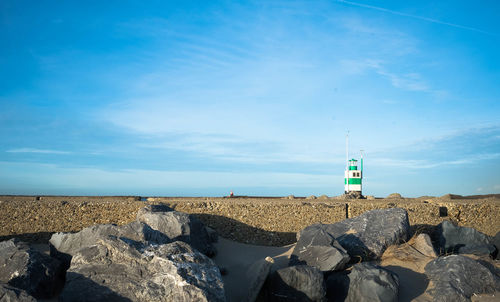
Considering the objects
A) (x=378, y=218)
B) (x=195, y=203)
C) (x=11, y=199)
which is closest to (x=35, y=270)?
(x=195, y=203)

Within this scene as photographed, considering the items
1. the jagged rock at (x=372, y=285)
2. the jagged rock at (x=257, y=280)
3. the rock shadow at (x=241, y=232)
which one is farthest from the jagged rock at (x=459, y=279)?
the rock shadow at (x=241, y=232)

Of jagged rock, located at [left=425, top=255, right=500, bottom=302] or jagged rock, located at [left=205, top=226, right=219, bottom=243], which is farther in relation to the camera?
jagged rock, located at [left=205, top=226, right=219, bottom=243]

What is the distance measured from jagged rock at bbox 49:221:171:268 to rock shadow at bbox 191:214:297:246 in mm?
1641

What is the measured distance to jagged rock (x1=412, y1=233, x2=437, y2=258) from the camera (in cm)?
597

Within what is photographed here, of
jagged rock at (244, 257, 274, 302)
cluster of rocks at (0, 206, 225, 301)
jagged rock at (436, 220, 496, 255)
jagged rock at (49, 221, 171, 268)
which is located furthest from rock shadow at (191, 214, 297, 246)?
jagged rock at (436, 220, 496, 255)

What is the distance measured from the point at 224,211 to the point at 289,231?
1.21m

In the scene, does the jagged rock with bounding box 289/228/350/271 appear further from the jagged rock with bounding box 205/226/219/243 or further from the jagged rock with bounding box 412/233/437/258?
the jagged rock with bounding box 205/226/219/243

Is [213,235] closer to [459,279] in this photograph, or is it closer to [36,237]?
[36,237]

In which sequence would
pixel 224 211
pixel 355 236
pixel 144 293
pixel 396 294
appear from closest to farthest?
pixel 144 293 → pixel 396 294 → pixel 355 236 → pixel 224 211

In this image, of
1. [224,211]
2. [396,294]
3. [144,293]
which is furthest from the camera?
[224,211]

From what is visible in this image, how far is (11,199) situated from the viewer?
7.62m

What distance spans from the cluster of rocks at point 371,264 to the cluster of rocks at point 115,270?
1.26 meters

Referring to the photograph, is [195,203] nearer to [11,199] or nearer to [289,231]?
[289,231]

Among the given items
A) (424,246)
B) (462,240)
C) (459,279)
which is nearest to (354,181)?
(462,240)
